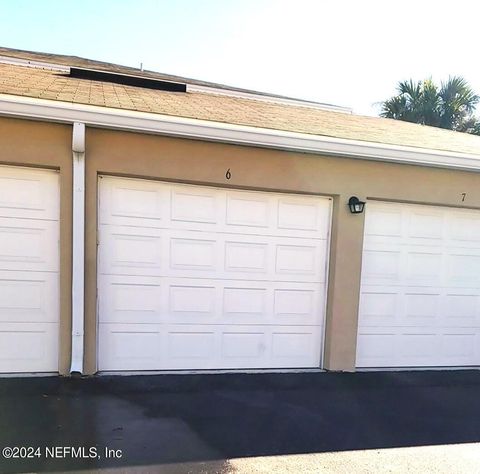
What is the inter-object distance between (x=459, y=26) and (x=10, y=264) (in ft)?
23.6

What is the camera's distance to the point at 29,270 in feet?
13.7

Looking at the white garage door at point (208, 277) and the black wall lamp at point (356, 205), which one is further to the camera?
the black wall lamp at point (356, 205)

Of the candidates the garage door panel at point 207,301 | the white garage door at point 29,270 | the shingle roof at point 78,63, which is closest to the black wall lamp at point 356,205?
the garage door panel at point 207,301

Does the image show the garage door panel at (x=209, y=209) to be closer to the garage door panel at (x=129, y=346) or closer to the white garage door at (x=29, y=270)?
the white garage door at (x=29, y=270)

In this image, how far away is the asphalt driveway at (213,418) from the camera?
2.88 m

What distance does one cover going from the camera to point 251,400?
3936 millimetres

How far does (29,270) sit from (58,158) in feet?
4.05

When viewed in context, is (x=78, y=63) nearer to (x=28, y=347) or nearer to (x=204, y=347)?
(x=28, y=347)

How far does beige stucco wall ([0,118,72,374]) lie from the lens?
3.96 m

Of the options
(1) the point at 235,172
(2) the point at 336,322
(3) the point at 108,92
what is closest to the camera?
(1) the point at 235,172

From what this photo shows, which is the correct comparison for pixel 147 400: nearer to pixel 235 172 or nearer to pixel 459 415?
pixel 235 172

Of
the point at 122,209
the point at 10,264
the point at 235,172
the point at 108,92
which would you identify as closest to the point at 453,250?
the point at 235,172

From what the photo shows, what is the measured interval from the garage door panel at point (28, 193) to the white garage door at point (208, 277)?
0.51 meters

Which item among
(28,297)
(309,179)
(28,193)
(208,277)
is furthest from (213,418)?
(28,193)
